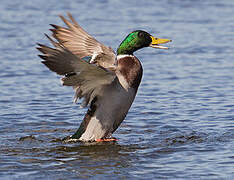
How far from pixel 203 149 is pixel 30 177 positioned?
209cm

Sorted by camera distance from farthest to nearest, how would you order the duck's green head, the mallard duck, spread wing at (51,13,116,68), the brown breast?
spread wing at (51,13,116,68), the duck's green head, the brown breast, the mallard duck

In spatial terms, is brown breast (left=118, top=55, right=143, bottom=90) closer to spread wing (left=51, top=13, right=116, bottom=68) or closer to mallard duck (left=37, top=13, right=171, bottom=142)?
mallard duck (left=37, top=13, right=171, bottom=142)

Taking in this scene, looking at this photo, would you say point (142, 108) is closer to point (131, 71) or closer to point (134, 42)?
point (134, 42)

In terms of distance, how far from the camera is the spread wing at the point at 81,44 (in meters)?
7.78

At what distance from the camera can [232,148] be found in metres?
6.93

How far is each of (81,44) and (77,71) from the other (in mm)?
1569

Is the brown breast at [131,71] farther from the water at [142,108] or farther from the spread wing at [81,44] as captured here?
the water at [142,108]

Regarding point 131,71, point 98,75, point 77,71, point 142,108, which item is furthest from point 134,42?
point 142,108

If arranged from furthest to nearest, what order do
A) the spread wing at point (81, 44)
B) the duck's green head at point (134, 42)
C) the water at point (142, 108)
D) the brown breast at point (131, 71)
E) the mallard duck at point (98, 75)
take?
the spread wing at point (81, 44), the duck's green head at point (134, 42), the brown breast at point (131, 71), the mallard duck at point (98, 75), the water at point (142, 108)

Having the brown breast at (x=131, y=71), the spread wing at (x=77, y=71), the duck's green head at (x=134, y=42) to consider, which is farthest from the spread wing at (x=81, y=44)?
the spread wing at (x=77, y=71)

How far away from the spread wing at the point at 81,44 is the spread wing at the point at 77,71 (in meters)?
0.77

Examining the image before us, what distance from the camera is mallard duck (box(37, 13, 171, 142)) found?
21.3ft

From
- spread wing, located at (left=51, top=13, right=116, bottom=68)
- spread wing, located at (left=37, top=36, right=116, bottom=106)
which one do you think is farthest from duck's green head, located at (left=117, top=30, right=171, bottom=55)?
spread wing, located at (left=37, top=36, right=116, bottom=106)

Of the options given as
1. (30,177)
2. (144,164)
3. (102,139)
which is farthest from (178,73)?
(30,177)
